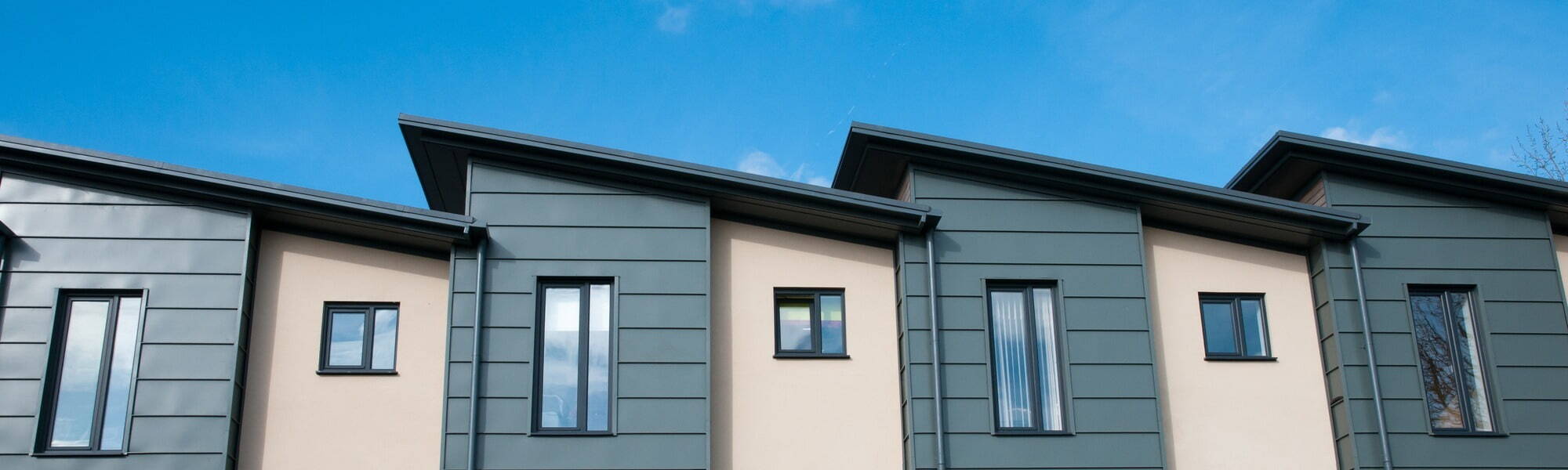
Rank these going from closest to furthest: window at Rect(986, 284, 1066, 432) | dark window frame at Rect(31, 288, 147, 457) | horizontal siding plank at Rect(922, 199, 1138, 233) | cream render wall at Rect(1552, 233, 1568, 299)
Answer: dark window frame at Rect(31, 288, 147, 457)
window at Rect(986, 284, 1066, 432)
horizontal siding plank at Rect(922, 199, 1138, 233)
cream render wall at Rect(1552, 233, 1568, 299)

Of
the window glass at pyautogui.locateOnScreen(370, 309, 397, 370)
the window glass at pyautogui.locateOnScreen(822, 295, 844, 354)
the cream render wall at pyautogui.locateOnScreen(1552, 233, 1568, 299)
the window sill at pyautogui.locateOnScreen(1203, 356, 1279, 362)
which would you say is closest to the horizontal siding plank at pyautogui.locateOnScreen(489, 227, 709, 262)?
the window glass at pyautogui.locateOnScreen(370, 309, 397, 370)

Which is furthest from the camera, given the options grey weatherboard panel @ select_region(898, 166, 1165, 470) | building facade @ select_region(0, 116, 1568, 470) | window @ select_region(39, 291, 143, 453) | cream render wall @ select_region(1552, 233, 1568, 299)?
cream render wall @ select_region(1552, 233, 1568, 299)

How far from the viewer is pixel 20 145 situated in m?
14.6

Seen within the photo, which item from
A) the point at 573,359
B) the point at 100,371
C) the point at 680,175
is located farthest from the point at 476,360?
the point at 100,371

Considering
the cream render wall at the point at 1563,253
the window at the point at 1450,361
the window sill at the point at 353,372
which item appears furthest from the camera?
the cream render wall at the point at 1563,253

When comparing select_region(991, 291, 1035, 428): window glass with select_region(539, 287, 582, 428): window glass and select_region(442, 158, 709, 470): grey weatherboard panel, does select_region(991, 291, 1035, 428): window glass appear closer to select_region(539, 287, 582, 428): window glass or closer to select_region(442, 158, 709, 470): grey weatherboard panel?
select_region(442, 158, 709, 470): grey weatherboard panel

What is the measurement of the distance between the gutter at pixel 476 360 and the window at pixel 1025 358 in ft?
16.5

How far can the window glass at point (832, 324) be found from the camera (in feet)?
50.3

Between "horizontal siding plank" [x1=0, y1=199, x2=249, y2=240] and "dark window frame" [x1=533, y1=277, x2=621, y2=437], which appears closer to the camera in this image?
"dark window frame" [x1=533, y1=277, x2=621, y2=437]

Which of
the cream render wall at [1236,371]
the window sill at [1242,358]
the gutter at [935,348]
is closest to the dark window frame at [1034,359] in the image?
the gutter at [935,348]

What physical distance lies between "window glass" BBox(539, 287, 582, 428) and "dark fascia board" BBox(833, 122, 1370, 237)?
11.2 ft

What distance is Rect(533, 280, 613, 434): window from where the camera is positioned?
14.5 metres

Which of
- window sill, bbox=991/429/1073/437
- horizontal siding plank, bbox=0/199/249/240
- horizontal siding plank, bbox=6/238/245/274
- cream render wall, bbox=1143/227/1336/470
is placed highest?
horizontal siding plank, bbox=0/199/249/240

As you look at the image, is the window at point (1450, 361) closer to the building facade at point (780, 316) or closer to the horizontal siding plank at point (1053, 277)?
the building facade at point (780, 316)
